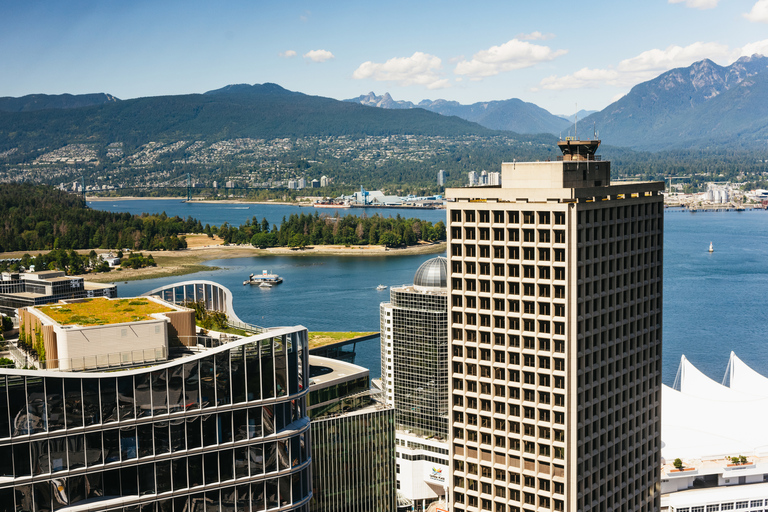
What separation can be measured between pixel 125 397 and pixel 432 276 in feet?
79.5

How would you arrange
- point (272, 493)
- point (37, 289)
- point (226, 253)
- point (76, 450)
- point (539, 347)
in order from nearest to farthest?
point (76, 450) → point (272, 493) → point (539, 347) → point (37, 289) → point (226, 253)

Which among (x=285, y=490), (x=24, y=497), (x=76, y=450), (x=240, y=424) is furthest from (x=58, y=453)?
(x=285, y=490)

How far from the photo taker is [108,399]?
13.8 metres

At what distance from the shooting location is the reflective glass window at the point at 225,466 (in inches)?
581

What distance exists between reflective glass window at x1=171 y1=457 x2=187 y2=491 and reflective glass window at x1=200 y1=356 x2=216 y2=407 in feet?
3.20

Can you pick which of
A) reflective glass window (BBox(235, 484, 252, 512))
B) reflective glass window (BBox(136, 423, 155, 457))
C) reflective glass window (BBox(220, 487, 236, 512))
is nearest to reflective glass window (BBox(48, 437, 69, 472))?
reflective glass window (BBox(136, 423, 155, 457))

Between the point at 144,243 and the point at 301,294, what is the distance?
5088cm

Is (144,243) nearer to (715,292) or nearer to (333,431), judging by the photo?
(715,292)

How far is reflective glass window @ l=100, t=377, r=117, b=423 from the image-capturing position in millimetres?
13711

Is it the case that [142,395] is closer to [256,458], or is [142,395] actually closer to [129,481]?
[129,481]

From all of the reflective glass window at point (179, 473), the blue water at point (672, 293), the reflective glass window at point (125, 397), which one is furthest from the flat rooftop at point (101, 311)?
the blue water at point (672, 293)

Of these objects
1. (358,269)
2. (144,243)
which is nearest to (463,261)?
(358,269)

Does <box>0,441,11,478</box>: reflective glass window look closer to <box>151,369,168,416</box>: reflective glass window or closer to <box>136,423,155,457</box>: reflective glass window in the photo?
<box>136,423,155,457</box>: reflective glass window

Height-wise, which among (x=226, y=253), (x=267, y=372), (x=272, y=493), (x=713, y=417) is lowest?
(x=713, y=417)
